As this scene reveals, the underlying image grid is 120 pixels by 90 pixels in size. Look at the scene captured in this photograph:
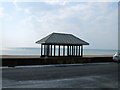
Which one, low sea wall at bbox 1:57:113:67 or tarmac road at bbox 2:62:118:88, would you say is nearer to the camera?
tarmac road at bbox 2:62:118:88

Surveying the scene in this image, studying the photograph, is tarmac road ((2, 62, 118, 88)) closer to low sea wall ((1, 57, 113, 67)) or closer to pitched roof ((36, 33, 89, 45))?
low sea wall ((1, 57, 113, 67))

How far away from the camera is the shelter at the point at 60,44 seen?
123ft

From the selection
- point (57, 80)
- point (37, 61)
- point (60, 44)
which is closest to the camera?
point (57, 80)

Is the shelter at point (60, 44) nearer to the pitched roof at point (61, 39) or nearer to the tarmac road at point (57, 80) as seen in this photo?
the pitched roof at point (61, 39)

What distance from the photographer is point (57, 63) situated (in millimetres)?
31688

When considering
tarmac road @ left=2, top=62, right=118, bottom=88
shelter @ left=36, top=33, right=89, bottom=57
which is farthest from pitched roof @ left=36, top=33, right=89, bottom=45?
tarmac road @ left=2, top=62, right=118, bottom=88

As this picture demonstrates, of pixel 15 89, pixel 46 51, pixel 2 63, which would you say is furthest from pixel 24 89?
pixel 46 51

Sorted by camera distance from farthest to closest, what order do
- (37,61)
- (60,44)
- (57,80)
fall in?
(60,44)
(37,61)
(57,80)

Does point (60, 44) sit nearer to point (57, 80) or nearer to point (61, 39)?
point (61, 39)

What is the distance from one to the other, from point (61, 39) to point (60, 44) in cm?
159

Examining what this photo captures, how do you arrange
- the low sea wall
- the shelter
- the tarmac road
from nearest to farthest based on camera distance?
the tarmac road < the low sea wall < the shelter

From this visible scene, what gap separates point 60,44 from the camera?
38562 millimetres

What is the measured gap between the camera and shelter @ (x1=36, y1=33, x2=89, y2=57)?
37.4m

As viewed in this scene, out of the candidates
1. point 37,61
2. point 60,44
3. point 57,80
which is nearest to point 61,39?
point 60,44
